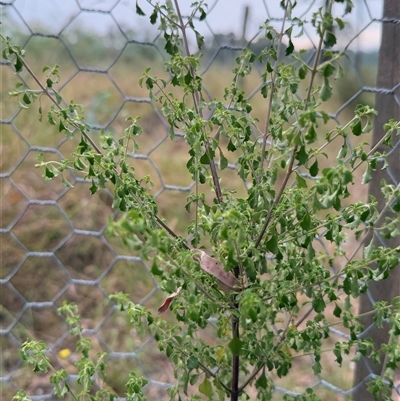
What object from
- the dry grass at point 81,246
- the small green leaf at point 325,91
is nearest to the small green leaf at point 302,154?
the small green leaf at point 325,91

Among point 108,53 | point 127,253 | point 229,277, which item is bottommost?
point 229,277

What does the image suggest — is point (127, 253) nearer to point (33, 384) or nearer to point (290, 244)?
point (33, 384)

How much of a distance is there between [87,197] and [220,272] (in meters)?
0.77

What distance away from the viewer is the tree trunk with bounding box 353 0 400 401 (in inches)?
24.0

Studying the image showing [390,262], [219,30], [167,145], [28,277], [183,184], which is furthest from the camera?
[167,145]

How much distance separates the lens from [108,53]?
38.7 inches

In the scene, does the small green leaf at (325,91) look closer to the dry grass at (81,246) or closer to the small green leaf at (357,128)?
the small green leaf at (357,128)

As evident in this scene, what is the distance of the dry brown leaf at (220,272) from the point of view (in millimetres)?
447

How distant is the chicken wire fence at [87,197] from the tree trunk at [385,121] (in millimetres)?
14

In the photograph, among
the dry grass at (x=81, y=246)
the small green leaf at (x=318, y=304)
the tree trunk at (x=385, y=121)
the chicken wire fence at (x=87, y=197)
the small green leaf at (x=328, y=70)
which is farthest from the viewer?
the dry grass at (x=81, y=246)

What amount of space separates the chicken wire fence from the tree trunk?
1 centimetres

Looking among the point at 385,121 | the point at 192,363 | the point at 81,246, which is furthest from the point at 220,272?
the point at 81,246

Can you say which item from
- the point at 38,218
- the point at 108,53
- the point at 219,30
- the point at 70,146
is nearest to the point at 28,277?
the point at 38,218

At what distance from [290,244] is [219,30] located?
0.40 meters
